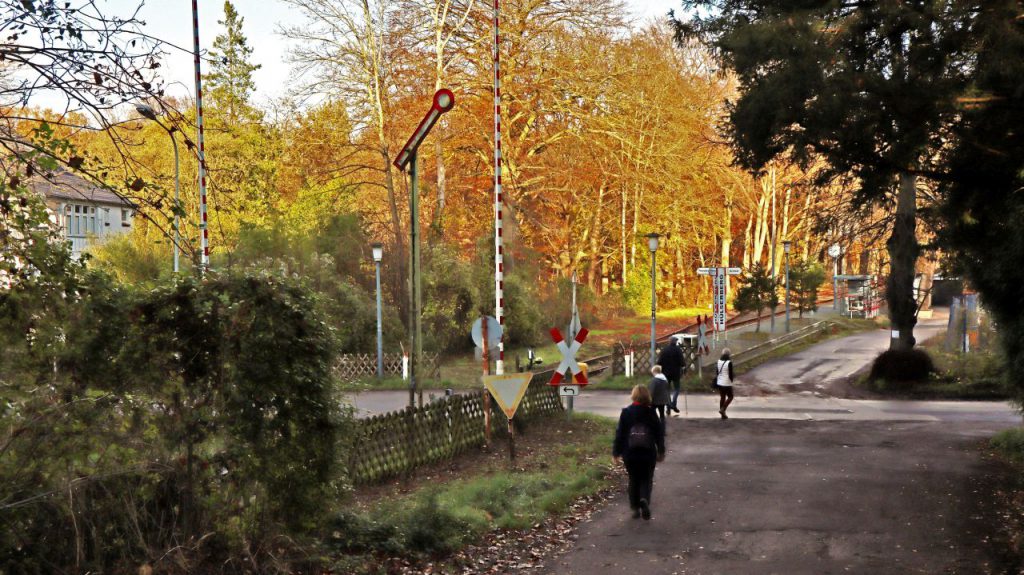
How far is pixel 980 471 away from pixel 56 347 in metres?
13.0

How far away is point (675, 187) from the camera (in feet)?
128

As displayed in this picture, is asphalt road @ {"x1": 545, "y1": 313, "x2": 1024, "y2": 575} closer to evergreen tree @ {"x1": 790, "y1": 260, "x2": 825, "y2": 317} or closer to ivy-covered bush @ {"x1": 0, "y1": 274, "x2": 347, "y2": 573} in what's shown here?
→ ivy-covered bush @ {"x1": 0, "y1": 274, "x2": 347, "y2": 573}

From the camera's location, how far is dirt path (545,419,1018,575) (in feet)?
29.5

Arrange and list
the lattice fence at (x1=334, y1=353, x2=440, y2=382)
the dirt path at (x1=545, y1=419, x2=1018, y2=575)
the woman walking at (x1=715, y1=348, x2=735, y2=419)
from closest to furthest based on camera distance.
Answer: the dirt path at (x1=545, y1=419, x2=1018, y2=575) → the woman walking at (x1=715, y1=348, x2=735, y2=419) → the lattice fence at (x1=334, y1=353, x2=440, y2=382)

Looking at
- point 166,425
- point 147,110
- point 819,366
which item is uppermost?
point 147,110

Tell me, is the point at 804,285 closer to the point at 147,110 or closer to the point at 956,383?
the point at 956,383

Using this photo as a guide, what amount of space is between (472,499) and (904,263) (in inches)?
801

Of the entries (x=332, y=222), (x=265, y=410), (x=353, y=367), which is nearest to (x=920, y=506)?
(x=265, y=410)

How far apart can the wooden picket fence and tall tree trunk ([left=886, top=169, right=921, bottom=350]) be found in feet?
50.9

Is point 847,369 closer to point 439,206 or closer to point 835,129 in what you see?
point 439,206

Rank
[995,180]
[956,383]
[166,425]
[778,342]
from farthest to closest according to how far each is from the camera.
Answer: [778,342] < [956,383] < [995,180] < [166,425]

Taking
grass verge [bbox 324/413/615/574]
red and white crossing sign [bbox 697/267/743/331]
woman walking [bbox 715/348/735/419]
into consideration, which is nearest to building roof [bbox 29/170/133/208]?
grass verge [bbox 324/413/615/574]

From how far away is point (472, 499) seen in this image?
11602 mm

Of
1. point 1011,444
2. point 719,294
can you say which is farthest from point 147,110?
point 719,294
